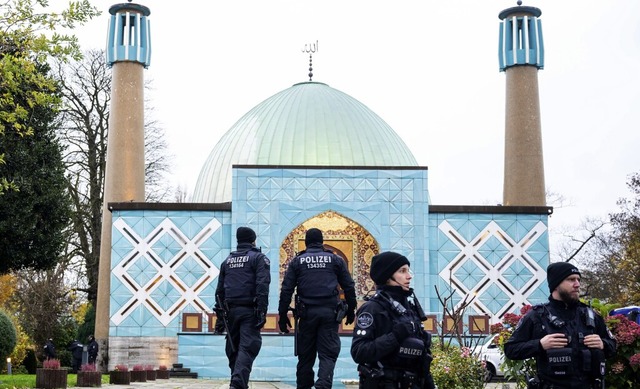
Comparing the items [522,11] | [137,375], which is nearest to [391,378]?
[137,375]

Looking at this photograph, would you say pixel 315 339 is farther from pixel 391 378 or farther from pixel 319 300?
pixel 391 378

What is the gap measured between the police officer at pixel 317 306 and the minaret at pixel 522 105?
66.2ft

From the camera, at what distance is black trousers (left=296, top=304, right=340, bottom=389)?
9.67m

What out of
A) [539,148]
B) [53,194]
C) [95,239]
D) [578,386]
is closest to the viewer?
[578,386]

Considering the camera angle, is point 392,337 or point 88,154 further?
point 88,154

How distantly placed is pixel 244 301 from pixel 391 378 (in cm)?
442

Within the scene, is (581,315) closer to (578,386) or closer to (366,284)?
(578,386)

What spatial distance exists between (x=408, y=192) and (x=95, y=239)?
1248 centimetres

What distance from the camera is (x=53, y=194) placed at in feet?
63.2

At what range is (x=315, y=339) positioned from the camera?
9.77m

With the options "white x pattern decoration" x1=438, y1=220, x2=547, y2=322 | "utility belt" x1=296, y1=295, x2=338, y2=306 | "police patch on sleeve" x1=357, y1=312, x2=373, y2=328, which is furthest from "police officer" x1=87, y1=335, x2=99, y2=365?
"police patch on sleeve" x1=357, y1=312, x2=373, y2=328

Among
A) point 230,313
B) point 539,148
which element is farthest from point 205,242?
point 230,313

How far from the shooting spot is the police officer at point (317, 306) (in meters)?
9.68

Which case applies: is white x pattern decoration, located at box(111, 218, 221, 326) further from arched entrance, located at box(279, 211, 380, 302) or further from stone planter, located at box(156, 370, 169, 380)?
stone planter, located at box(156, 370, 169, 380)
